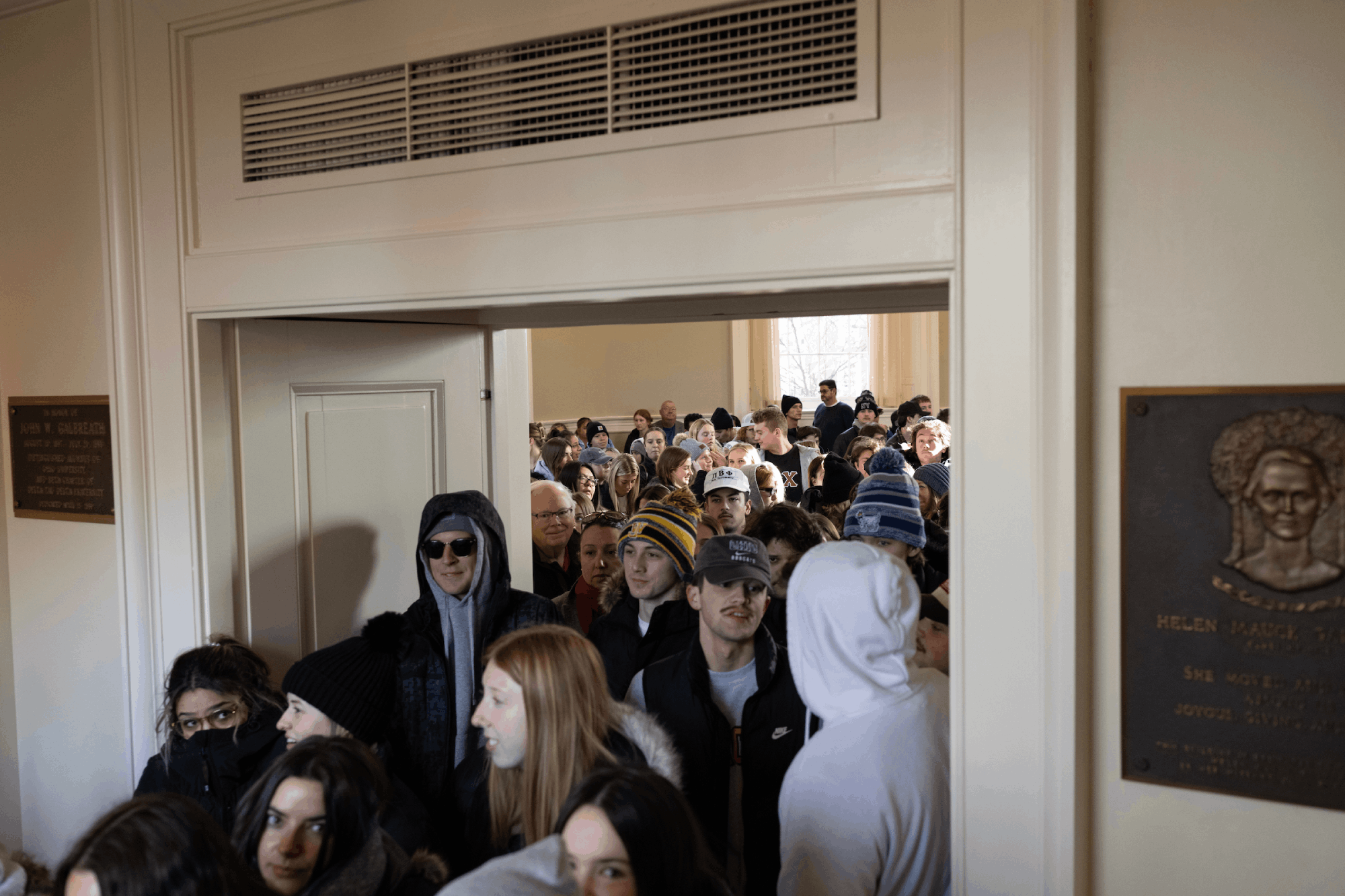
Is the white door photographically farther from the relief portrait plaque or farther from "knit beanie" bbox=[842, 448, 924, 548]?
the relief portrait plaque

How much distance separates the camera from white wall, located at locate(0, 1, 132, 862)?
334cm

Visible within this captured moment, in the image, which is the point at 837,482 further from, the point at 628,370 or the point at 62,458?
the point at 628,370

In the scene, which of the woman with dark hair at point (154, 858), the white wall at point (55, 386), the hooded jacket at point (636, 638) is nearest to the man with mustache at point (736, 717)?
the hooded jacket at point (636, 638)

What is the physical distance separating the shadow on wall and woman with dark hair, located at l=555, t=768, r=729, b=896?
6.57ft

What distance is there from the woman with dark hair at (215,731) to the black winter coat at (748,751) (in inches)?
45.2

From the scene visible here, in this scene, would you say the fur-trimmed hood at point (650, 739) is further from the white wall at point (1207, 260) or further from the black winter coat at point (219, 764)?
the black winter coat at point (219, 764)

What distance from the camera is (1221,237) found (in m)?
1.89

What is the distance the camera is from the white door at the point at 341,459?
3.31m

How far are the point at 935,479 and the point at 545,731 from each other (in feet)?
10.3

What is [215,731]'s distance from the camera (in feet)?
9.59

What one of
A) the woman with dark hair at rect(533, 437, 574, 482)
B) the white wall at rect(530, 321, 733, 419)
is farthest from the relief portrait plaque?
the white wall at rect(530, 321, 733, 419)

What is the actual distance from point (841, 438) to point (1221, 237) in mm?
6079

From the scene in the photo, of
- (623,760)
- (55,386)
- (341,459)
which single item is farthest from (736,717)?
(55,386)

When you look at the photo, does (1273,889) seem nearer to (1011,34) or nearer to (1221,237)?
(1221,237)
